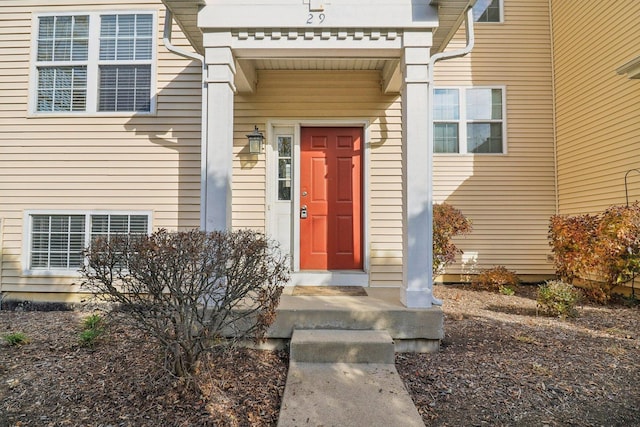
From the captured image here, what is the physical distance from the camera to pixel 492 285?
6.28 m

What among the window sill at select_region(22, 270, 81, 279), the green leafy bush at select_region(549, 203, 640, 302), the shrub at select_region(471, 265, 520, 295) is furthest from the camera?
the shrub at select_region(471, 265, 520, 295)

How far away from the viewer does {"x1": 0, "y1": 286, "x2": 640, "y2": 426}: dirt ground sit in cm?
244

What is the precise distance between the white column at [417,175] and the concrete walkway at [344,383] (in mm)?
576

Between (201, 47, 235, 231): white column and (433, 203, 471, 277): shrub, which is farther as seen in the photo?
(433, 203, 471, 277): shrub

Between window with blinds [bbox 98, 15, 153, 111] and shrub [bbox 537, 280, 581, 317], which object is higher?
window with blinds [bbox 98, 15, 153, 111]

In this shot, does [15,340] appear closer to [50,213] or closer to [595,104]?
[50,213]

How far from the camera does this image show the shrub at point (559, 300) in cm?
438

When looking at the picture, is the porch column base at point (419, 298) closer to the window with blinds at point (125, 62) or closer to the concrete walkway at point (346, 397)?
the concrete walkway at point (346, 397)

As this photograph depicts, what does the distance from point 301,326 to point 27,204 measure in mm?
4425

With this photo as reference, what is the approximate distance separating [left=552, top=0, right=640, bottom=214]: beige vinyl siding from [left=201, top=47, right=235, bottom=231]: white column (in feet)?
18.2

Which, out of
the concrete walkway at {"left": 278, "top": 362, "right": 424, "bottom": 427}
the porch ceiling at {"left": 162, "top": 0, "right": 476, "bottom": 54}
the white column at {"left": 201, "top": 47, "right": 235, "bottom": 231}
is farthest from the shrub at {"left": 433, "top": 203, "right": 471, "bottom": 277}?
the white column at {"left": 201, "top": 47, "right": 235, "bottom": 231}

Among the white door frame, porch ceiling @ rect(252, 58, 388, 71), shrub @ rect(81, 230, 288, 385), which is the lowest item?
shrub @ rect(81, 230, 288, 385)

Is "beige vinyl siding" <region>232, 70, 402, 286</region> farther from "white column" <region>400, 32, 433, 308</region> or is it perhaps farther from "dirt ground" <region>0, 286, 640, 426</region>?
"dirt ground" <region>0, 286, 640, 426</region>

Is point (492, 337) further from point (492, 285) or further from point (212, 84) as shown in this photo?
point (212, 84)
